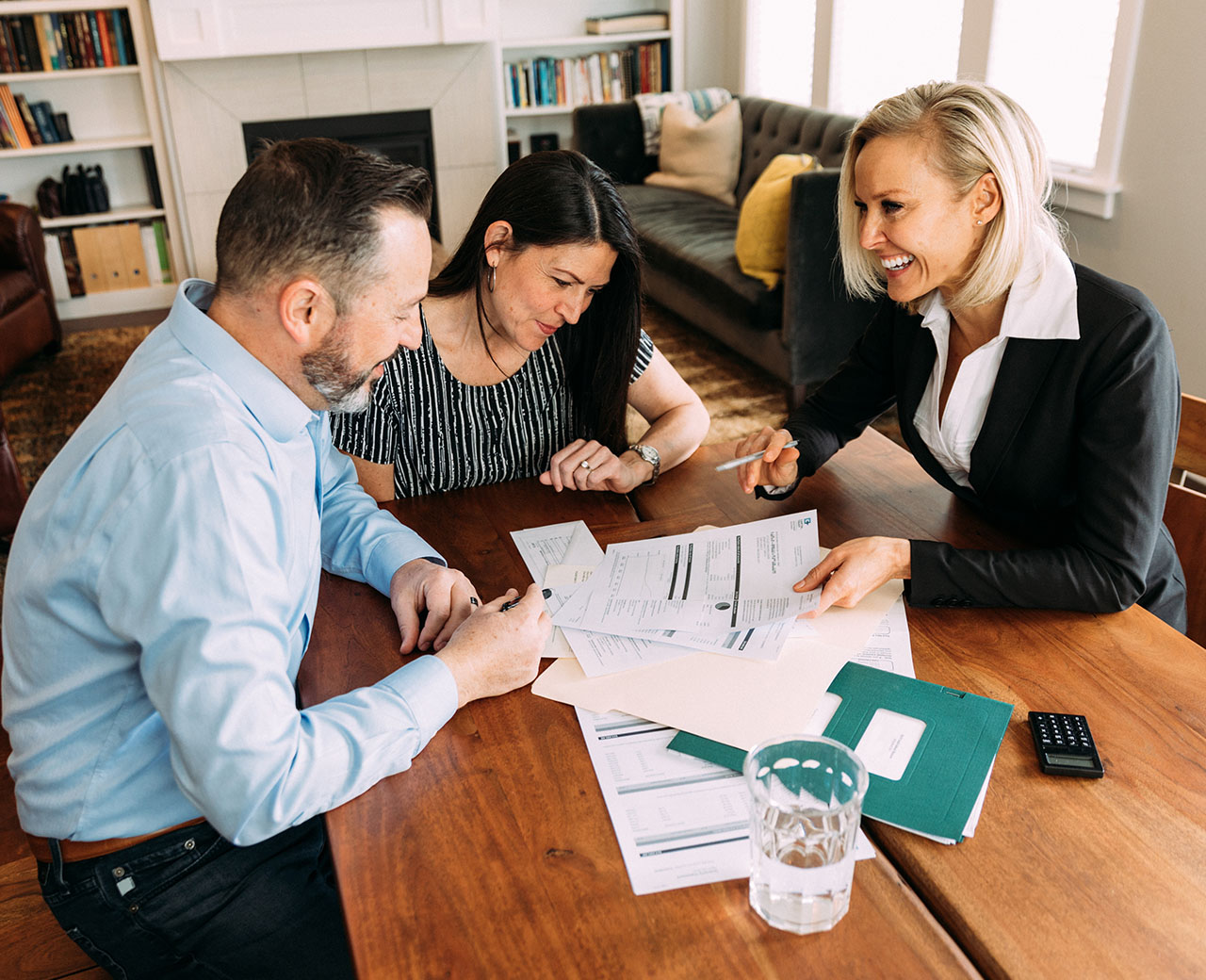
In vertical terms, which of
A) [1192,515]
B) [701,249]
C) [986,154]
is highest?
[986,154]

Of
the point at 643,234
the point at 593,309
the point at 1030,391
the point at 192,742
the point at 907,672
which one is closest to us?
the point at 192,742

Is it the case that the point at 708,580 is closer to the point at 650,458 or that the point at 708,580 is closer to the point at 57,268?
the point at 650,458

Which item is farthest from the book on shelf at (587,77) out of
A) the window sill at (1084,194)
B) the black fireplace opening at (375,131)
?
the window sill at (1084,194)

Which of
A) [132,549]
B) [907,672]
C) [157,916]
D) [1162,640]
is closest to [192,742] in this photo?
[132,549]

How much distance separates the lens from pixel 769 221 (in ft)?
11.8

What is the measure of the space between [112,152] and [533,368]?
175 inches

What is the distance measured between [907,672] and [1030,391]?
0.48 meters

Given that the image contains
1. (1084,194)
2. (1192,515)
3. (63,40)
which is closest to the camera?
(1192,515)

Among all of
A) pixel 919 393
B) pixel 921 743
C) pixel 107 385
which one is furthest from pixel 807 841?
pixel 107 385

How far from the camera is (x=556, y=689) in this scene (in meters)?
1.06

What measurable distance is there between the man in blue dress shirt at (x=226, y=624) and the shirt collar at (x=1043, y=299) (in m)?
0.74

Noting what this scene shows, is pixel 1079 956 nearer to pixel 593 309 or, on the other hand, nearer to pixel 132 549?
pixel 132 549

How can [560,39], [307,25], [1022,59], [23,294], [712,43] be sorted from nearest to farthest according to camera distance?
[1022,59], [23,294], [307,25], [560,39], [712,43]

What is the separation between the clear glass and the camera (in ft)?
2.55
